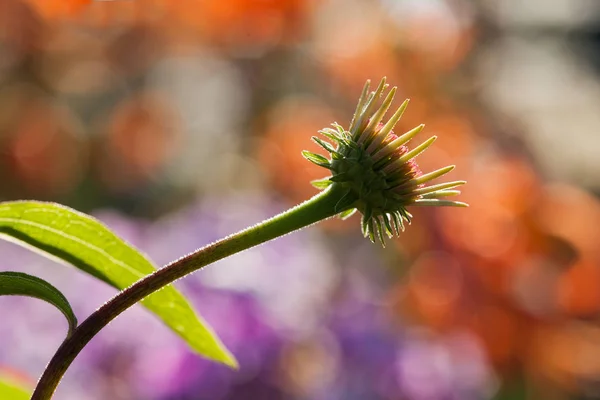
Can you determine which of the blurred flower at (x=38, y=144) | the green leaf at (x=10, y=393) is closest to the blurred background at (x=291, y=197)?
the blurred flower at (x=38, y=144)

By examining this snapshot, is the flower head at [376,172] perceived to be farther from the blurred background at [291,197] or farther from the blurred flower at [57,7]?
the blurred flower at [57,7]

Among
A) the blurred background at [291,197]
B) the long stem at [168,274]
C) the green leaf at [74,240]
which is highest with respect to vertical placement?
the blurred background at [291,197]

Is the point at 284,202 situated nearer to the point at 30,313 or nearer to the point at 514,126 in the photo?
the point at 30,313

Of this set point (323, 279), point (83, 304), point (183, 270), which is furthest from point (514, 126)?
point (183, 270)

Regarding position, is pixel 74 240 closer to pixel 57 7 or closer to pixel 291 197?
pixel 291 197

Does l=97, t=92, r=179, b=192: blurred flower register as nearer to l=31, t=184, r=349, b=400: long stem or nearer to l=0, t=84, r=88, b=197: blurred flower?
l=0, t=84, r=88, b=197: blurred flower
